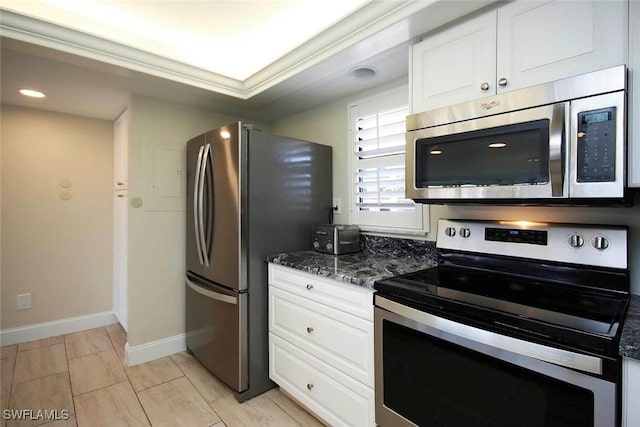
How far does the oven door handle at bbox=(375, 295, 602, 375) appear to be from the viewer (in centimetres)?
83

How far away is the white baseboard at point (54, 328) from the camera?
2.75m

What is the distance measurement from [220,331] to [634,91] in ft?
7.60

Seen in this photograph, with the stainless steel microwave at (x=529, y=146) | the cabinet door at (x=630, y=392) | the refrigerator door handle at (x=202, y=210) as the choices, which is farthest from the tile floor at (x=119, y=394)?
the stainless steel microwave at (x=529, y=146)

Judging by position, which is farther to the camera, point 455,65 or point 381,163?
point 381,163

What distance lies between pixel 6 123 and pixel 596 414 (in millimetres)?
4109

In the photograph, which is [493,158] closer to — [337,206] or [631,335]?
[631,335]

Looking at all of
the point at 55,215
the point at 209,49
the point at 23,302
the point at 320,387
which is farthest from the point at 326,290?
the point at 23,302

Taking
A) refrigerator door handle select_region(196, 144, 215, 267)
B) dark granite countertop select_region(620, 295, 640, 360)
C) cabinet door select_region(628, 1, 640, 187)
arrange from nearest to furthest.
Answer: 1. dark granite countertop select_region(620, 295, 640, 360)
2. cabinet door select_region(628, 1, 640, 187)
3. refrigerator door handle select_region(196, 144, 215, 267)

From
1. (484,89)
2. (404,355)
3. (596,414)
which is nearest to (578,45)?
(484,89)

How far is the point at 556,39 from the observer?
3.76 ft

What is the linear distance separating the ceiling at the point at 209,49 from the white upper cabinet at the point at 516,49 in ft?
0.38

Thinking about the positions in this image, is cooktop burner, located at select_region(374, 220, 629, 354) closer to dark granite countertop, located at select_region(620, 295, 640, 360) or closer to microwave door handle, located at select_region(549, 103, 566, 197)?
dark granite countertop, located at select_region(620, 295, 640, 360)

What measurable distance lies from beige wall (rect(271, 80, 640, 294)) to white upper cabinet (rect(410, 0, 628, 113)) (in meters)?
0.56

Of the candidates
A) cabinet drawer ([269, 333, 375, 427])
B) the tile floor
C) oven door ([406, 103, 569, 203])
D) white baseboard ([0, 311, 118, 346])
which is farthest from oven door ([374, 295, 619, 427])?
white baseboard ([0, 311, 118, 346])
